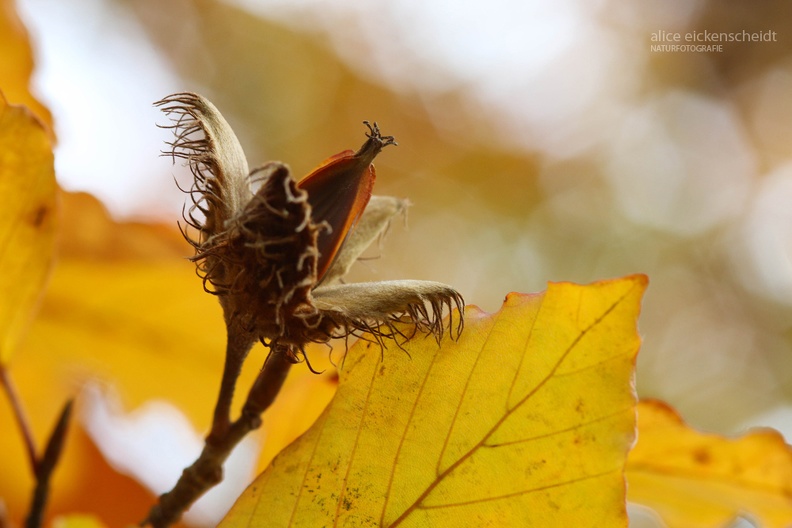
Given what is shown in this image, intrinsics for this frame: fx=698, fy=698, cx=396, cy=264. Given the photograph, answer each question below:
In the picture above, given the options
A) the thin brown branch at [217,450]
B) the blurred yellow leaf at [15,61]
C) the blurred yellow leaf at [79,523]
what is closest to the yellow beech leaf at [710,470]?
the thin brown branch at [217,450]

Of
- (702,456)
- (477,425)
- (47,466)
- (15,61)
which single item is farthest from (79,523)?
(702,456)

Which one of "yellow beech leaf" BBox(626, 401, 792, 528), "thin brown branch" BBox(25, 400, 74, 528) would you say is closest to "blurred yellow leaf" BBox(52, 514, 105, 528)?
"thin brown branch" BBox(25, 400, 74, 528)

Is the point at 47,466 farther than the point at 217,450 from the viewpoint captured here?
Yes

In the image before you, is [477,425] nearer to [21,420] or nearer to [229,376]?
[229,376]

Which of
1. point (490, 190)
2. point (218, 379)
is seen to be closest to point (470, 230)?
point (490, 190)

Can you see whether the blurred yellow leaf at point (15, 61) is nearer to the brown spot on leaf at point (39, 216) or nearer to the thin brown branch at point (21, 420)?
the brown spot on leaf at point (39, 216)

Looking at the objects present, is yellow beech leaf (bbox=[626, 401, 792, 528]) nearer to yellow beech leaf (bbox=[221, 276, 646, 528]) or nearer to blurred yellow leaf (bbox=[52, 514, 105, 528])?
yellow beech leaf (bbox=[221, 276, 646, 528])
